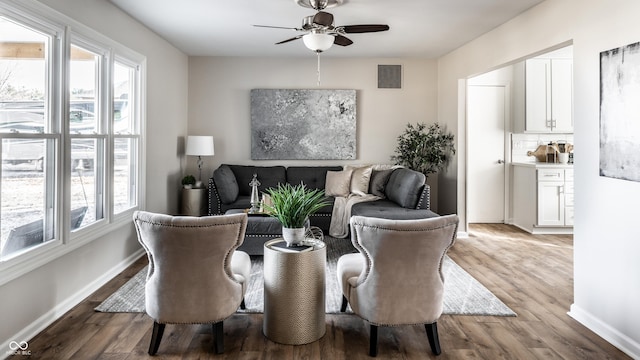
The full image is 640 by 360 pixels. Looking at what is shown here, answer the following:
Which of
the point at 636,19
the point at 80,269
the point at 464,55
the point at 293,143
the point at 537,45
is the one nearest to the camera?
the point at 636,19

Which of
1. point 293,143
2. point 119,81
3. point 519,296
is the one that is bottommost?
point 519,296

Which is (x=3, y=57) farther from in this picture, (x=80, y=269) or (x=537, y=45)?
A: (x=537, y=45)

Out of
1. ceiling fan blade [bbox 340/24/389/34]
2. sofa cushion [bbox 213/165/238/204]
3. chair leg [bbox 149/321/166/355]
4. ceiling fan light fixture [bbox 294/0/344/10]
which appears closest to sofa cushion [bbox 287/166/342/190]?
sofa cushion [bbox 213/165/238/204]

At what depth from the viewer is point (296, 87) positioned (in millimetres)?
6203

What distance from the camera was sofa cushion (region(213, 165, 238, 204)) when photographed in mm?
5242

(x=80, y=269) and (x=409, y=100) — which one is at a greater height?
(x=409, y=100)

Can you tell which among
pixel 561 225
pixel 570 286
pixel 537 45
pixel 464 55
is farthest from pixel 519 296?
pixel 464 55

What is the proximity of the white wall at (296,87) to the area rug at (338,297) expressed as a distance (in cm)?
269

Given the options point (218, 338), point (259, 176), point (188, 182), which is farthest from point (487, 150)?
point (218, 338)

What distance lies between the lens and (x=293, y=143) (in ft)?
20.2

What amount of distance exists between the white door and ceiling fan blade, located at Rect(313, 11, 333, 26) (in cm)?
386

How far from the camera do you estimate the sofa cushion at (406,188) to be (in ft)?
16.0

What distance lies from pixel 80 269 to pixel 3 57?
1.67 m

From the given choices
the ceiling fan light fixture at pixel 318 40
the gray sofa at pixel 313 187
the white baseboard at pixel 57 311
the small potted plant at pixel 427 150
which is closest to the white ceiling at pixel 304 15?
the ceiling fan light fixture at pixel 318 40
